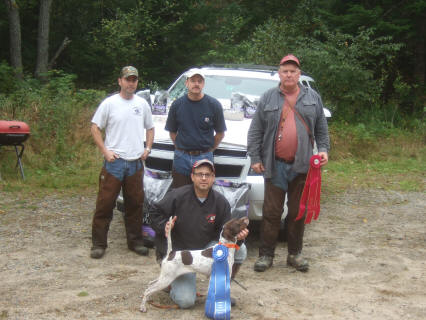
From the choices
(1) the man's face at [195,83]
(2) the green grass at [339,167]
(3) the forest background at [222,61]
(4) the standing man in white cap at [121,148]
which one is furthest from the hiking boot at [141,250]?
(3) the forest background at [222,61]

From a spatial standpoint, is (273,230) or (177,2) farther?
(177,2)

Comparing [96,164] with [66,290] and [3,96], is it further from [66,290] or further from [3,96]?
[66,290]

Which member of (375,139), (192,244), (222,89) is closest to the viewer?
(192,244)

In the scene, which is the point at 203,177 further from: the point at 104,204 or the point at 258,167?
the point at 104,204

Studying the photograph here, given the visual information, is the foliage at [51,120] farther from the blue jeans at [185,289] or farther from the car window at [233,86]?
the blue jeans at [185,289]

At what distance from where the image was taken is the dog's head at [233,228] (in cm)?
429

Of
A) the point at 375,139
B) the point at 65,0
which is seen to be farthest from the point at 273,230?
the point at 65,0

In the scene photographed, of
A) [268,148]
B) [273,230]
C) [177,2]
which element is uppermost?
[177,2]

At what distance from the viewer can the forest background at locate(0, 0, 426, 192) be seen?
34.9 ft

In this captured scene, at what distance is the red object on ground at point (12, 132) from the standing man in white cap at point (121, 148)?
3.46 meters

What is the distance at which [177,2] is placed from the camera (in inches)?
723

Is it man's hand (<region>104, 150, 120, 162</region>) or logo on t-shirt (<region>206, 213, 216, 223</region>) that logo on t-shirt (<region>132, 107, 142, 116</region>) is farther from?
logo on t-shirt (<region>206, 213, 216, 223</region>)

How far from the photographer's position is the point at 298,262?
5.53 meters

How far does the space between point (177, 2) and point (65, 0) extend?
5.14 meters
